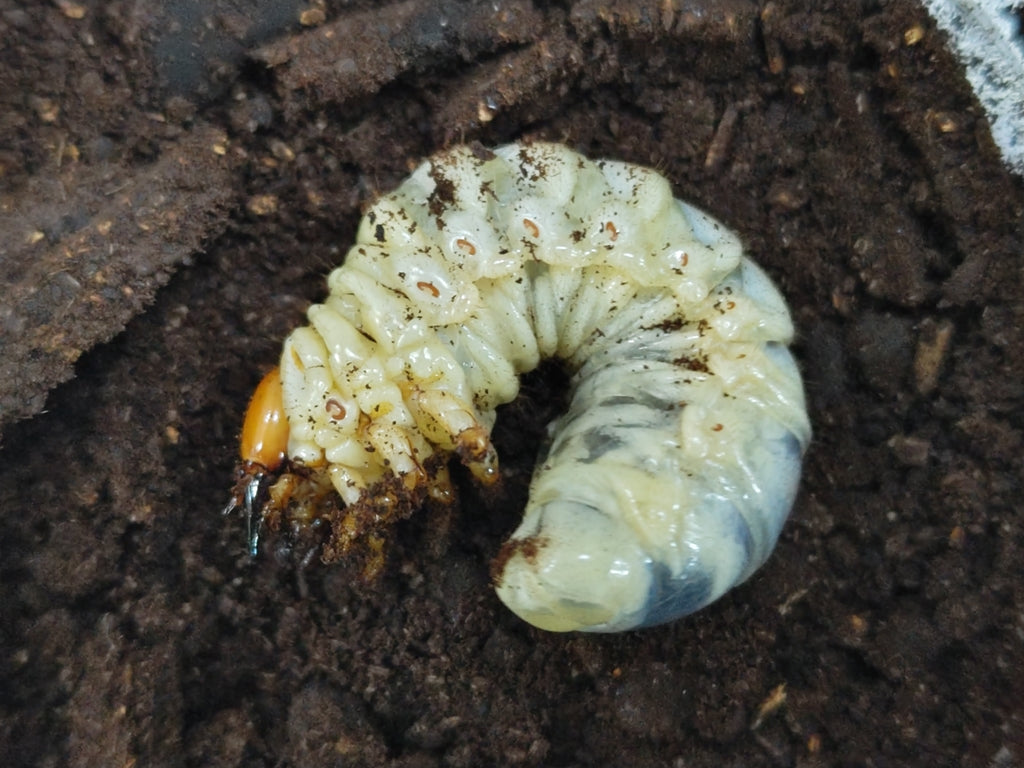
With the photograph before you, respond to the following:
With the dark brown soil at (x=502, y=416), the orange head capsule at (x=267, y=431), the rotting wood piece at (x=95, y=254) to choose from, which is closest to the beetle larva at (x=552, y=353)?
the orange head capsule at (x=267, y=431)

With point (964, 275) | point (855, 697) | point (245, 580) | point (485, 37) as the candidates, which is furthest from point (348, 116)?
point (855, 697)

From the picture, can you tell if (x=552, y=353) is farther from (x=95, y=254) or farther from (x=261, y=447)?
(x=95, y=254)

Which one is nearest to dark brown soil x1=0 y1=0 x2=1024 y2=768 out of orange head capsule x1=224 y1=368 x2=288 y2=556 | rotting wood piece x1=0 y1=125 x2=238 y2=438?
rotting wood piece x1=0 y1=125 x2=238 y2=438

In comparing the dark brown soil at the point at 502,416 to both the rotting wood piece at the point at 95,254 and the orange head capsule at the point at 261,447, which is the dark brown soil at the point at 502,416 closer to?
the rotting wood piece at the point at 95,254

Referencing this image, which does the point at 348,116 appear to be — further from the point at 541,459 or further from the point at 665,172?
the point at 541,459

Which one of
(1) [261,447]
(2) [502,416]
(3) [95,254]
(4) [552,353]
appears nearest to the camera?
(1) [261,447]

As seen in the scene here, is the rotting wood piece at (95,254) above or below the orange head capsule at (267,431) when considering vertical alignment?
above

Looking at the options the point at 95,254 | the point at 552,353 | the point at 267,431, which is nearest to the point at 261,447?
the point at 267,431

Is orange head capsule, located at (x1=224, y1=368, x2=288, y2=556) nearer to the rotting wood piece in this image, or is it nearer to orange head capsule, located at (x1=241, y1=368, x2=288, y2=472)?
orange head capsule, located at (x1=241, y1=368, x2=288, y2=472)
